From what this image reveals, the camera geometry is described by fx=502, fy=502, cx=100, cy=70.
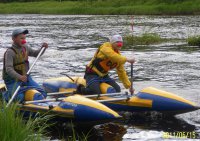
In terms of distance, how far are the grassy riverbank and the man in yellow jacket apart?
45518 millimetres

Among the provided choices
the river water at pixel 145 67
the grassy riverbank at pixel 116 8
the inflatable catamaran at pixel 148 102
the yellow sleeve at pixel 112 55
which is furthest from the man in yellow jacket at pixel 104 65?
the grassy riverbank at pixel 116 8

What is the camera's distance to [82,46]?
1082 inches

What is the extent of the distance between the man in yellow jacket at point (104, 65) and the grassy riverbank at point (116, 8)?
Answer: 1792 inches

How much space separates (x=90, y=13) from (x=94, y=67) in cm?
5439

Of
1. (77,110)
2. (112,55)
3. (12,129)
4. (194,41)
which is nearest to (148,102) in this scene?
(112,55)

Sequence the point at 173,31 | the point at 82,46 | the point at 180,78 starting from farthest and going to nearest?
the point at 173,31 < the point at 82,46 < the point at 180,78

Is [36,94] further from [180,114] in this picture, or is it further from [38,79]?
[38,79]

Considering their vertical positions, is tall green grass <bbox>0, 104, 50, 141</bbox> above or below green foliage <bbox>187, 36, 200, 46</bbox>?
above

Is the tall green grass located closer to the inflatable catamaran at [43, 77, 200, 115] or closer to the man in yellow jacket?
the inflatable catamaran at [43, 77, 200, 115]

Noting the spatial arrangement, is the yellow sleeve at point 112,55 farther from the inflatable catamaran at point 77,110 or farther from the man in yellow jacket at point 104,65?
the inflatable catamaran at point 77,110

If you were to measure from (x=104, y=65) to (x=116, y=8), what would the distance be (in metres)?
52.5

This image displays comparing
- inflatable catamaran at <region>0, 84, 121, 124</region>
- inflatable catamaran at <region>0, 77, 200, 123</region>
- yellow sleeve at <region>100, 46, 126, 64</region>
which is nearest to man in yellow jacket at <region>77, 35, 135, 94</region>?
yellow sleeve at <region>100, 46, 126, 64</region>

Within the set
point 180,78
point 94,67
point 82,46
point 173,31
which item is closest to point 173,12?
point 173,31

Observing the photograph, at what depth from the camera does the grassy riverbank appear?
57594mm
